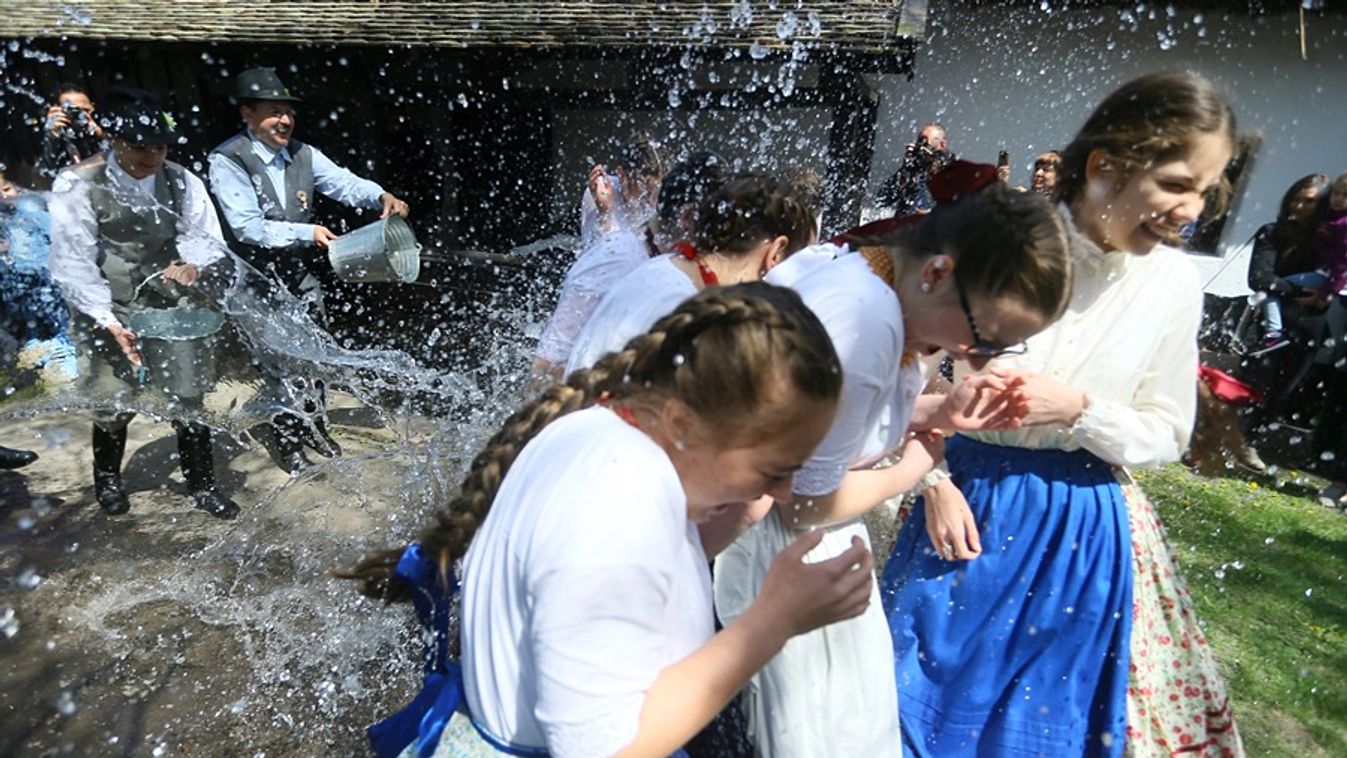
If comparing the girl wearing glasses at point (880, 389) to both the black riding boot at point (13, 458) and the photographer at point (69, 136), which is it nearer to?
the black riding boot at point (13, 458)

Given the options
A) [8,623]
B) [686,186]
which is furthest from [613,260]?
[8,623]

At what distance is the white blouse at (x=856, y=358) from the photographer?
1.74 meters

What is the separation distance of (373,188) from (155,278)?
5.75 ft

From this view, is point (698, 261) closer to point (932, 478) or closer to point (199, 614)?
point (932, 478)

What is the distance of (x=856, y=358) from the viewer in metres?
1.74

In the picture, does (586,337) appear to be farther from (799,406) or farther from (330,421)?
(330,421)

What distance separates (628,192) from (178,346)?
2.56m

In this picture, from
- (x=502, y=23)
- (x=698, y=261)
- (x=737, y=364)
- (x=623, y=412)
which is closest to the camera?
(x=737, y=364)

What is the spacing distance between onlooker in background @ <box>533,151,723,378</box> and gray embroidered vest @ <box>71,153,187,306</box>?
2.45 meters

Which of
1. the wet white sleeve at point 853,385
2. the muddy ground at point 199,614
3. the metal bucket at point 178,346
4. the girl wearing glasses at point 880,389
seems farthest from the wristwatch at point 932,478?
the metal bucket at point 178,346

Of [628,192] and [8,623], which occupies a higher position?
[628,192]

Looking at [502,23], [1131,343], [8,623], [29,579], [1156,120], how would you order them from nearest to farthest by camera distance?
[1156,120] → [1131,343] → [8,623] → [29,579] → [502,23]

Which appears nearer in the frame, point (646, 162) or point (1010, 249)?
point (1010, 249)

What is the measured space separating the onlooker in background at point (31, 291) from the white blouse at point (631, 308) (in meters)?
5.85
